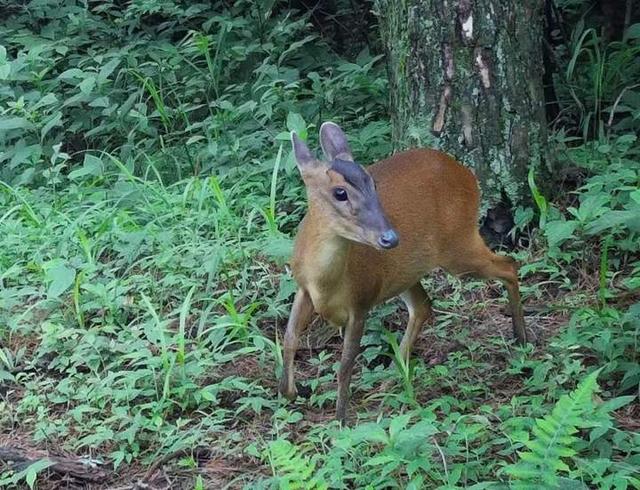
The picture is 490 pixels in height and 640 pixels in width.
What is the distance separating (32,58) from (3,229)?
1692 mm

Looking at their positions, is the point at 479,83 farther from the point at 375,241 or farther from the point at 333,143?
the point at 375,241

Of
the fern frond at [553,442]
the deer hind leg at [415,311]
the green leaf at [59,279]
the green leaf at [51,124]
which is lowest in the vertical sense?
the deer hind leg at [415,311]

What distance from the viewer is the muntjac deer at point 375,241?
4340 mm

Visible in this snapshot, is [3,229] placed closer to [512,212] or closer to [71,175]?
[71,175]

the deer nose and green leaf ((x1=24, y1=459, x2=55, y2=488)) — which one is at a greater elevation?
the deer nose

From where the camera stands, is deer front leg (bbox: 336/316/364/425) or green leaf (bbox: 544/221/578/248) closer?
deer front leg (bbox: 336/316/364/425)

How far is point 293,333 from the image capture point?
15.8ft

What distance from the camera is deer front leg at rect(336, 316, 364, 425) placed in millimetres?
4559

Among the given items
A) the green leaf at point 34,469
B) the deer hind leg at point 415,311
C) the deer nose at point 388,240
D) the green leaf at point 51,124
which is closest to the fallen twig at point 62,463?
the green leaf at point 34,469

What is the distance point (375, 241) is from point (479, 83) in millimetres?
1922

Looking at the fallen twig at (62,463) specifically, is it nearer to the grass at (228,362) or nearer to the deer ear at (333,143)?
the grass at (228,362)

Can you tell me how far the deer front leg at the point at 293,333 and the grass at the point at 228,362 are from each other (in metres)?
0.08

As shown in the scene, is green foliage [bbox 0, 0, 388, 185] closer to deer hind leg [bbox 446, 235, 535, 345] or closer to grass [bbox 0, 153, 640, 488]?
grass [bbox 0, 153, 640, 488]

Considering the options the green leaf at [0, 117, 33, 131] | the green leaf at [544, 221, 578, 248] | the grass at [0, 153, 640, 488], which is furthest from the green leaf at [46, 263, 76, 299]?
the green leaf at [544, 221, 578, 248]
